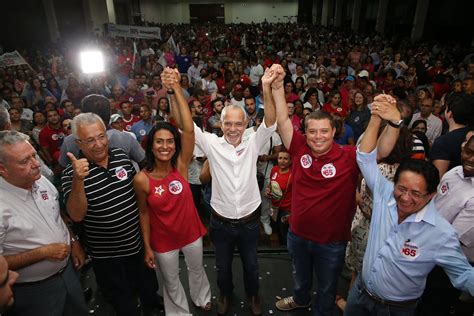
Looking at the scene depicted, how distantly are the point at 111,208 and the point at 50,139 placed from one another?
9.99ft

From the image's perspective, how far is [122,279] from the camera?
7.75ft

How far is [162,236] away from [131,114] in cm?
319

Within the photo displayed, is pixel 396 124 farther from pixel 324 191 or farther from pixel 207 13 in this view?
pixel 207 13

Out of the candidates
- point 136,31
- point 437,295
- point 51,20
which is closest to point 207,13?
point 51,20

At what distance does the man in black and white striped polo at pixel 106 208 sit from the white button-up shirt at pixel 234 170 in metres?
0.61

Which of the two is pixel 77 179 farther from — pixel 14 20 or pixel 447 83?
pixel 14 20

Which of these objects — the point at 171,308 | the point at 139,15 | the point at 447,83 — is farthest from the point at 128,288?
the point at 139,15

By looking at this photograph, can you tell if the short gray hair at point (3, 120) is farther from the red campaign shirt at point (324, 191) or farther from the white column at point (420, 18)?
the white column at point (420, 18)

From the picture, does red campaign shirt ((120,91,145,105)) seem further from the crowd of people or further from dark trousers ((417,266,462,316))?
dark trousers ((417,266,462,316))

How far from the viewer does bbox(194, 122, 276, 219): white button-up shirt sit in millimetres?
2338

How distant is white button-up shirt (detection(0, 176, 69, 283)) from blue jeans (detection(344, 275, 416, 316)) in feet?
6.22

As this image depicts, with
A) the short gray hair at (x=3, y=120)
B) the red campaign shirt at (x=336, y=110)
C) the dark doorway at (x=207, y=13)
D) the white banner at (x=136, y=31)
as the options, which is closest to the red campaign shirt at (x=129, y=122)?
the short gray hair at (x=3, y=120)

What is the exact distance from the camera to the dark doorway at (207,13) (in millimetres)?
35219

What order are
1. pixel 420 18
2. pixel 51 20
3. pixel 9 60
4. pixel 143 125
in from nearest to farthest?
1. pixel 143 125
2. pixel 9 60
3. pixel 420 18
4. pixel 51 20
